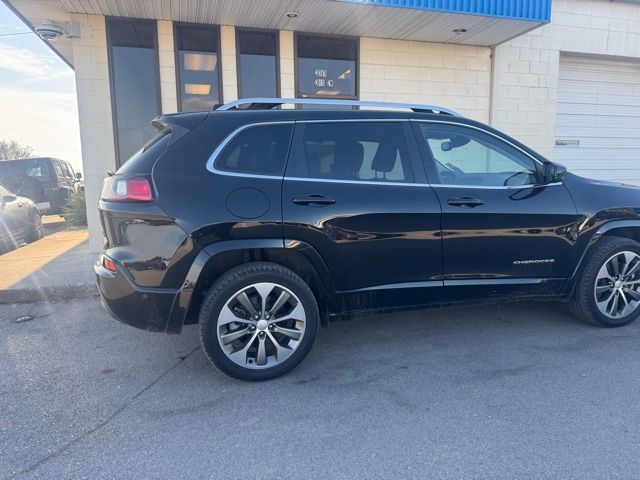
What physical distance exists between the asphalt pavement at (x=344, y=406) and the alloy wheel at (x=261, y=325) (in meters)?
0.22

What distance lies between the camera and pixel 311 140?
329cm

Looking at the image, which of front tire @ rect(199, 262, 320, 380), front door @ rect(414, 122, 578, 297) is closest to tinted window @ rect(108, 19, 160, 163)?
front tire @ rect(199, 262, 320, 380)

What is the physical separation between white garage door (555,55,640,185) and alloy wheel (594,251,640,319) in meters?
6.01

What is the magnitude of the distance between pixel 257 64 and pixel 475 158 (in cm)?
499

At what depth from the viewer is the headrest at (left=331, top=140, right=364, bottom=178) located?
3273 millimetres

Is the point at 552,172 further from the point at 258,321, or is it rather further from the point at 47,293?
the point at 47,293

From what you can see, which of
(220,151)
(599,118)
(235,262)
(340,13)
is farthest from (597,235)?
(599,118)

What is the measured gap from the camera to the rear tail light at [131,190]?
296cm

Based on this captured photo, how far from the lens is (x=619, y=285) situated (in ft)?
12.7

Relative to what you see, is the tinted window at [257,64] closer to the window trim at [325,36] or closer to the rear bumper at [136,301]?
the window trim at [325,36]

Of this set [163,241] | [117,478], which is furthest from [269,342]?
[117,478]

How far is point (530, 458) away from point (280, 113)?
8.86 ft

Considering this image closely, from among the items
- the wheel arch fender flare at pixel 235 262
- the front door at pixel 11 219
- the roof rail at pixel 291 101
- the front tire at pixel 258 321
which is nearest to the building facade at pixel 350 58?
the front door at pixel 11 219

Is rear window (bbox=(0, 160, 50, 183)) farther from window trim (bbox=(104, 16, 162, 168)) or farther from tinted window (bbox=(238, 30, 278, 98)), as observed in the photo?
tinted window (bbox=(238, 30, 278, 98))
